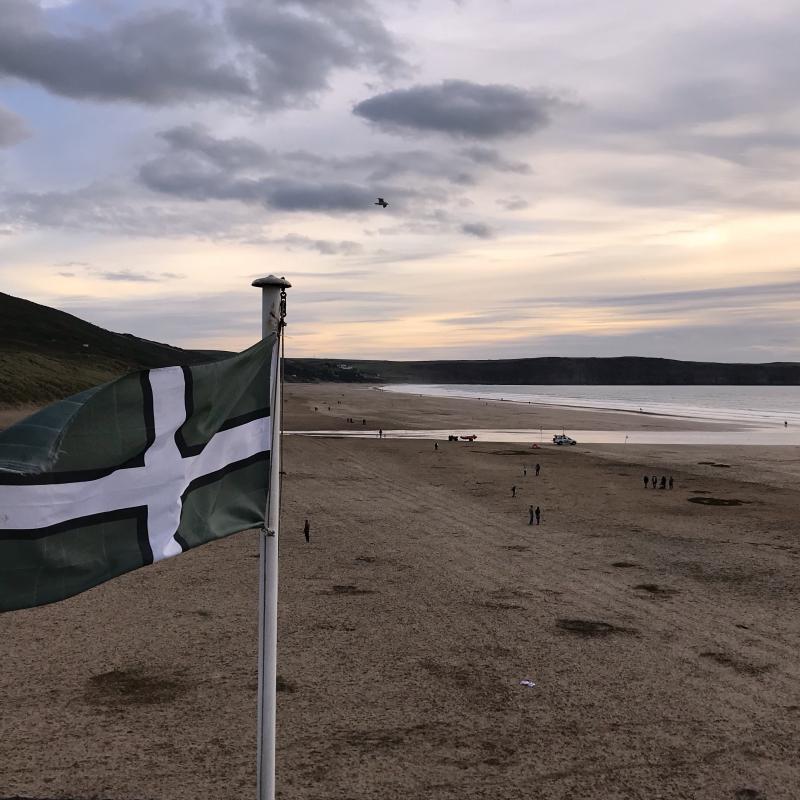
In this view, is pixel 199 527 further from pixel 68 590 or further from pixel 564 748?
pixel 564 748

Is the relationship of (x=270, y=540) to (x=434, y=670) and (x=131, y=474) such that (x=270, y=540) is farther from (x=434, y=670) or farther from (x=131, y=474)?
(x=434, y=670)

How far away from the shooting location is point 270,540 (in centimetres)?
705

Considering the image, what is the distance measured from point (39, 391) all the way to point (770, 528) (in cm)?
8480

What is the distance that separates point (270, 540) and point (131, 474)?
1.35 metres

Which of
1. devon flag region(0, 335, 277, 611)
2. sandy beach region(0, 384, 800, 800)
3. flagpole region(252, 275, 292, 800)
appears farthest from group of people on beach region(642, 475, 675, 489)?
devon flag region(0, 335, 277, 611)

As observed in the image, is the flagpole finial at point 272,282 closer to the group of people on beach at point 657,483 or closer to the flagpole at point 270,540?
the flagpole at point 270,540

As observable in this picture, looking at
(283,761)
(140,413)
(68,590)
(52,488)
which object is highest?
(140,413)

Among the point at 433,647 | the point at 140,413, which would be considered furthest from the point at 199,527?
the point at 433,647

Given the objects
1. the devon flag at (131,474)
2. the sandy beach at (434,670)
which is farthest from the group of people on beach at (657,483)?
the devon flag at (131,474)

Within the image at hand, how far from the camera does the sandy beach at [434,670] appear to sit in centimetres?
1143

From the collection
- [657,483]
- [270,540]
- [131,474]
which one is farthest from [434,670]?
[657,483]

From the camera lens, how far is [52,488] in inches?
238

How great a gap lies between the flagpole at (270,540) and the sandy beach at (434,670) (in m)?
4.29

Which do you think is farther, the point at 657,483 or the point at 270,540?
the point at 657,483
